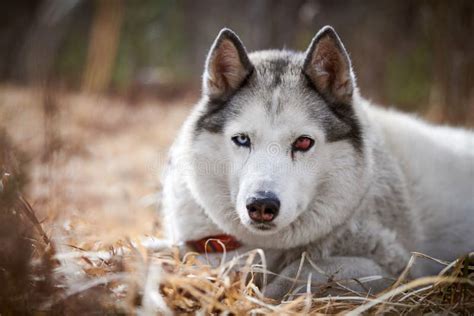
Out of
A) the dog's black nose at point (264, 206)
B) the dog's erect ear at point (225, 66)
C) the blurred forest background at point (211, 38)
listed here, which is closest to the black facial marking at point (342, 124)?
the dog's erect ear at point (225, 66)

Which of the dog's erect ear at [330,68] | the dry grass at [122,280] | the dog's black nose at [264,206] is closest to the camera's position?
the dry grass at [122,280]

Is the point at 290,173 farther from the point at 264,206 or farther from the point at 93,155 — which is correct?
the point at 93,155

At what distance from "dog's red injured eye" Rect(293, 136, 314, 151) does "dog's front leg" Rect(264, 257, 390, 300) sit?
62cm

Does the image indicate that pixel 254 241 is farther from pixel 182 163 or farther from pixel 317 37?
pixel 317 37

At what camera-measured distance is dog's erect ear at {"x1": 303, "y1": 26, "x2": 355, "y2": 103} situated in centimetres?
288

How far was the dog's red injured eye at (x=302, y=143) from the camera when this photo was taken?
285 centimetres

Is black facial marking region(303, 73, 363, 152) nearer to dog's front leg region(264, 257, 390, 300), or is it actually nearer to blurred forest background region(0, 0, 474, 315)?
dog's front leg region(264, 257, 390, 300)

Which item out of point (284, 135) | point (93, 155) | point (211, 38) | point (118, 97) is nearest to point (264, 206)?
point (284, 135)

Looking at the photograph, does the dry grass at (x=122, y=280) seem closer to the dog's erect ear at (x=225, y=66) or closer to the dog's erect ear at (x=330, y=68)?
the dog's erect ear at (x=225, y=66)

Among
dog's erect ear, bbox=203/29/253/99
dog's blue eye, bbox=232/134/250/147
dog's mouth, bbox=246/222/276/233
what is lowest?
dog's mouth, bbox=246/222/276/233

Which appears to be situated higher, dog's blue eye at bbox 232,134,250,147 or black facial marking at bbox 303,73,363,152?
black facial marking at bbox 303,73,363,152

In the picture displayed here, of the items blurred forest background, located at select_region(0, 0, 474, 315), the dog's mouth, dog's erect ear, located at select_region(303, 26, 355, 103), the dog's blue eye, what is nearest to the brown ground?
blurred forest background, located at select_region(0, 0, 474, 315)

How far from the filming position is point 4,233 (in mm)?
2217

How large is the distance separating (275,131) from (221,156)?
371 mm
